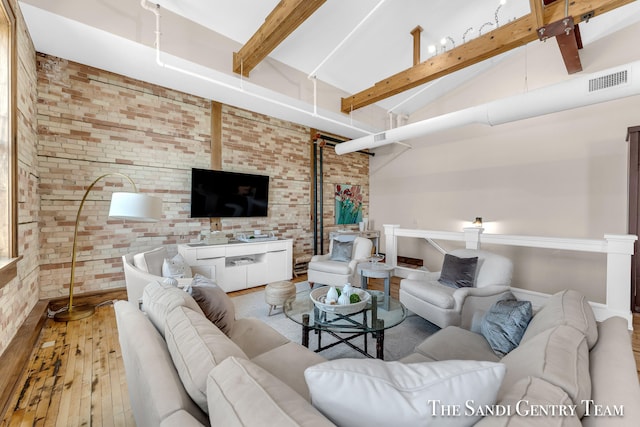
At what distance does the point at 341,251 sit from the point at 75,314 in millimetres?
3483

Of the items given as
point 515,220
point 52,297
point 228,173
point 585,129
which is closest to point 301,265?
point 228,173

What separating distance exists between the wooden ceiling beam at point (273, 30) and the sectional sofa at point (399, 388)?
9.75 feet

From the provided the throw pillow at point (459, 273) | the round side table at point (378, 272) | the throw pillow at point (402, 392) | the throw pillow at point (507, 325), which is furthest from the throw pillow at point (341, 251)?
the throw pillow at point (402, 392)

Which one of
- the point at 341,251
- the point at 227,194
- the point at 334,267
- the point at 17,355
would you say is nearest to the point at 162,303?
the point at 17,355

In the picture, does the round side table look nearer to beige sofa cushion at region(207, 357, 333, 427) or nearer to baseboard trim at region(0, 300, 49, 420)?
beige sofa cushion at region(207, 357, 333, 427)

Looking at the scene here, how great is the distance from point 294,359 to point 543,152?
542cm

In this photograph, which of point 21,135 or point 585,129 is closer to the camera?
point 21,135

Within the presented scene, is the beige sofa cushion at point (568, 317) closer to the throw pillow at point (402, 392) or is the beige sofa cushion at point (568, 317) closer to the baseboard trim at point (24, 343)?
the throw pillow at point (402, 392)

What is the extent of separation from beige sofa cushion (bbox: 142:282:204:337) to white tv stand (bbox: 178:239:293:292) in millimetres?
2300

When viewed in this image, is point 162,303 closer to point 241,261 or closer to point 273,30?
point 273,30

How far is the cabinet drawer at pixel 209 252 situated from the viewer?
396 cm

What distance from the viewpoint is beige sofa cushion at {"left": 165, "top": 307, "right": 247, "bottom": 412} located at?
0.94 m

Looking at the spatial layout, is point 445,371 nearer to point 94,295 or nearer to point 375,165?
point 94,295

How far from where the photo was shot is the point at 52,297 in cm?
334
